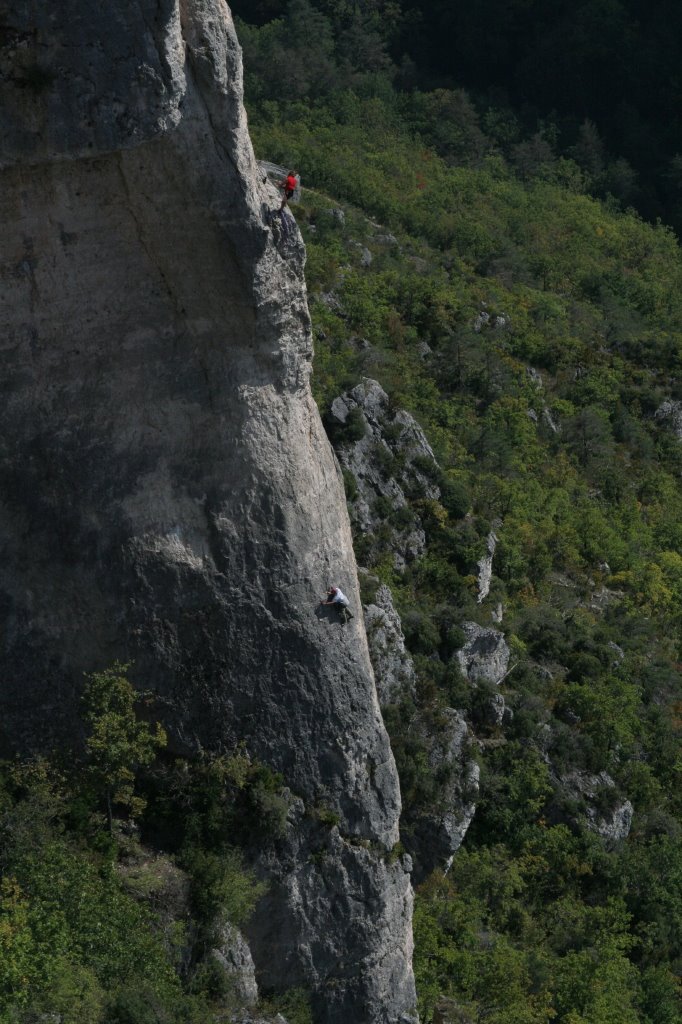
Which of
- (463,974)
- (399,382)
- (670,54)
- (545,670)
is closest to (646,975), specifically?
(463,974)

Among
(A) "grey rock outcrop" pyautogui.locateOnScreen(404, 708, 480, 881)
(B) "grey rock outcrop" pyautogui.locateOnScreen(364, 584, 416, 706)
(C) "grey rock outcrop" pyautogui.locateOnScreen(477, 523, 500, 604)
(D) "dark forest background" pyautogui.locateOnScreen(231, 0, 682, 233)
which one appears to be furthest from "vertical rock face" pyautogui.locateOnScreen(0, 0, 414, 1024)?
(D) "dark forest background" pyautogui.locateOnScreen(231, 0, 682, 233)

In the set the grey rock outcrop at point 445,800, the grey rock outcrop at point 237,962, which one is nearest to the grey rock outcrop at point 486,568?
the grey rock outcrop at point 445,800

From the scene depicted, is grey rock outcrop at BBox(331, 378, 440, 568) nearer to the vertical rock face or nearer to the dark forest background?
the vertical rock face

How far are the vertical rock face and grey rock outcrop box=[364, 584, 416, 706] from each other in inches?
225

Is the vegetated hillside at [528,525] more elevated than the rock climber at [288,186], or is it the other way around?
the rock climber at [288,186]

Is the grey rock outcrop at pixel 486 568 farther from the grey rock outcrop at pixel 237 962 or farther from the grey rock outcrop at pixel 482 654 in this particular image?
the grey rock outcrop at pixel 237 962

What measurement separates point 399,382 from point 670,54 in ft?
136

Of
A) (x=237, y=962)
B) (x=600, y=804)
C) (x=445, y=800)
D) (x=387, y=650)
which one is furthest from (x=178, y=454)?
(x=600, y=804)

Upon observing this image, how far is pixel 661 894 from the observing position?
123 feet

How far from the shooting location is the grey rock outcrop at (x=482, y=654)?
3862 centimetres

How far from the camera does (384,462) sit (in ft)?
134

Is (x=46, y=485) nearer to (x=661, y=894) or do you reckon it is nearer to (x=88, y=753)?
(x=88, y=753)

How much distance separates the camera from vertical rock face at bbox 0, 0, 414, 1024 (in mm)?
23656

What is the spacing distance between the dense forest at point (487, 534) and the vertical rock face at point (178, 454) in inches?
43.8
